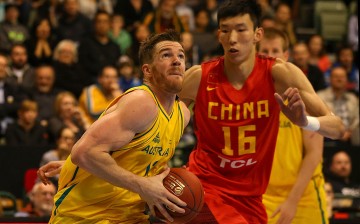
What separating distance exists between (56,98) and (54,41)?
6.42 feet

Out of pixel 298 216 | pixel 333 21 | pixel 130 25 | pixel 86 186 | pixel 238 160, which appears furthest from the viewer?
pixel 333 21

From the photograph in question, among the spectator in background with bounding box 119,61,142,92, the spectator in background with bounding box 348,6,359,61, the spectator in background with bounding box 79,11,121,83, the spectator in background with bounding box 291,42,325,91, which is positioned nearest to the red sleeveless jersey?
the spectator in background with bounding box 119,61,142,92

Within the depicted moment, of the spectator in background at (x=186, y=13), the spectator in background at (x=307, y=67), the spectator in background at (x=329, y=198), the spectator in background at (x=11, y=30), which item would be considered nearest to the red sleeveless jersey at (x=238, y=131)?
the spectator in background at (x=329, y=198)

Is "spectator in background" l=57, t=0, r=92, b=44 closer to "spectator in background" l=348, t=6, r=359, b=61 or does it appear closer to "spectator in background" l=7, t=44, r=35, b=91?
"spectator in background" l=7, t=44, r=35, b=91


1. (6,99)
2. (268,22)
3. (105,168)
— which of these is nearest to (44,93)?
(6,99)

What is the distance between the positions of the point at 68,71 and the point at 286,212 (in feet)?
18.5

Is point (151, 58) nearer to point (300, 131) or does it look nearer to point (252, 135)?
point (252, 135)

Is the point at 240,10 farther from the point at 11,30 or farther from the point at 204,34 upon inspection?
the point at 204,34

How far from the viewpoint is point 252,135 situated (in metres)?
5.57

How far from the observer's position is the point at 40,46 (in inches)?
456

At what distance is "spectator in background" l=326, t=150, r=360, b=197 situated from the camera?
955 cm

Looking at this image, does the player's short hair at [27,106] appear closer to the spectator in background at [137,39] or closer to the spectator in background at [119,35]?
the spectator in background at [137,39]

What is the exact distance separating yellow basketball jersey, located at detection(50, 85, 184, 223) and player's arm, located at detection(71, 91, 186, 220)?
0.15 metres

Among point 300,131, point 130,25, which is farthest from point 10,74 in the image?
point 300,131
